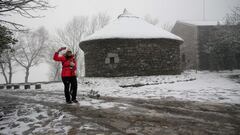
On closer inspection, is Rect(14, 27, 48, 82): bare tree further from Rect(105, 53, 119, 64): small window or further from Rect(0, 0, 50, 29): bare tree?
Rect(0, 0, 50, 29): bare tree

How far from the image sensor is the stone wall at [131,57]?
42.9ft

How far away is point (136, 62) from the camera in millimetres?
13109

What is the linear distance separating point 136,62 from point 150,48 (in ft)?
4.93

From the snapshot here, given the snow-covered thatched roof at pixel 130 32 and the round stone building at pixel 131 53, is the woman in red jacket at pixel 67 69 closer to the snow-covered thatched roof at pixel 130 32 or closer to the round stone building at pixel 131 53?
the round stone building at pixel 131 53

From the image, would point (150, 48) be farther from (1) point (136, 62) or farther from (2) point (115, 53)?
(2) point (115, 53)

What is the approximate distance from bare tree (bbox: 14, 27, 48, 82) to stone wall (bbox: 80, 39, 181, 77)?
19.5 m

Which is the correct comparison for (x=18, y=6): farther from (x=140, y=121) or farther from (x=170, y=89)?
(x=170, y=89)

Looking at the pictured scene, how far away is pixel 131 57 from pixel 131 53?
294mm

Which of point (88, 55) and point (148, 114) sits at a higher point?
point (88, 55)

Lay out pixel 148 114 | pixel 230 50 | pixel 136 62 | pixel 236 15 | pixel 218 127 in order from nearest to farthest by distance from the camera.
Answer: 1. pixel 218 127
2. pixel 148 114
3. pixel 136 62
4. pixel 236 15
5. pixel 230 50

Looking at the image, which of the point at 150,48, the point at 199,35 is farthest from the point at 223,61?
the point at 150,48

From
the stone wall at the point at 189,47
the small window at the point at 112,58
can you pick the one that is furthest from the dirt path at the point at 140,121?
the stone wall at the point at 189,47

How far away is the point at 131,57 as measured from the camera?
43.0ft

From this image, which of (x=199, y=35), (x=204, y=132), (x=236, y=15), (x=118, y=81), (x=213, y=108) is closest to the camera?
(x=204, y=132)
